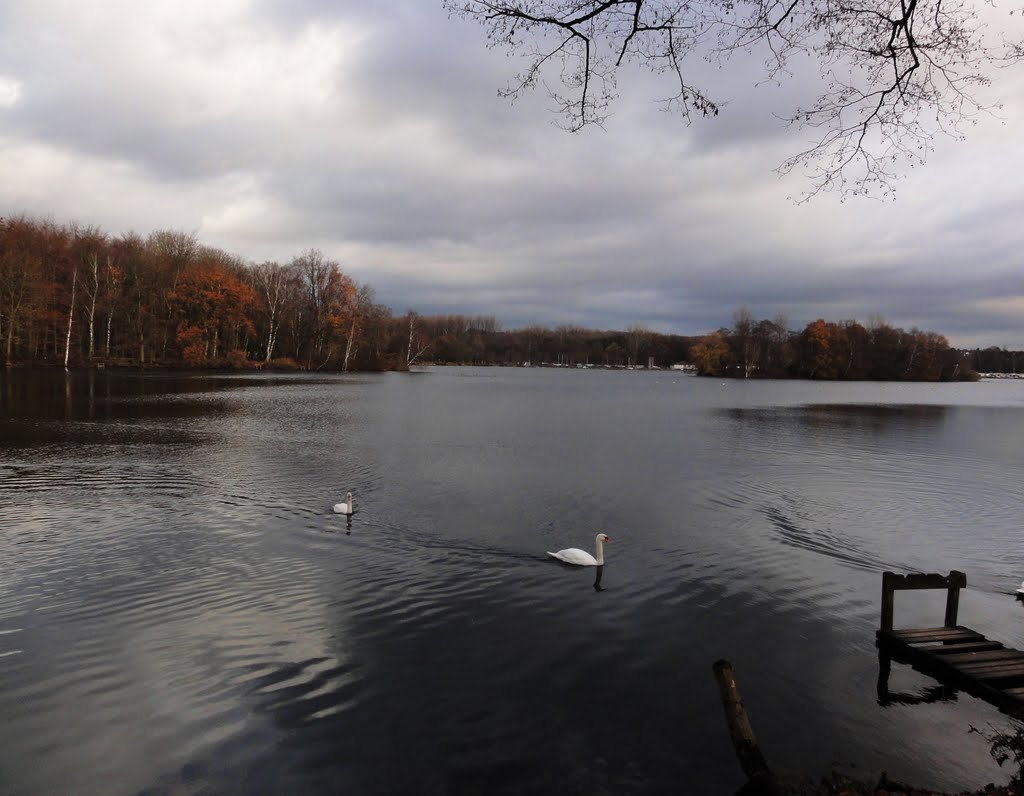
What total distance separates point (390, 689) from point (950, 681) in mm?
6092

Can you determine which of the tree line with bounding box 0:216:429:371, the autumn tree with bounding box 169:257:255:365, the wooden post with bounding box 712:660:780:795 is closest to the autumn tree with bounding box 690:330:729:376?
the tree line with bounding box 0:216:429:371

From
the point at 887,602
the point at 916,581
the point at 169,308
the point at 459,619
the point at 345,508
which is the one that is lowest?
the point at 459,619

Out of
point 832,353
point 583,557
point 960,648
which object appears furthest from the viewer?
point 832,353

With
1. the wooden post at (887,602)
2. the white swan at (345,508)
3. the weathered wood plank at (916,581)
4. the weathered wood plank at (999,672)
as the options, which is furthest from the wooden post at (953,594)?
the white swan at (345,508)

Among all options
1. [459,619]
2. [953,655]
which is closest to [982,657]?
[953,655]

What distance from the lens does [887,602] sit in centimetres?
759

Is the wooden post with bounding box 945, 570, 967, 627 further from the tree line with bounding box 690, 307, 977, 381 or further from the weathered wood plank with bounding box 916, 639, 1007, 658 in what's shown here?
the tree line with bounding box 690, 307, 977, 381

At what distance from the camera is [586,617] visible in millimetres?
8367

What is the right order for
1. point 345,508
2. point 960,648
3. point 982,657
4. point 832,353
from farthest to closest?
point 832,353
point 345,508
point 960,648
point 982,657

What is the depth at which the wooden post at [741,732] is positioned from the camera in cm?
452

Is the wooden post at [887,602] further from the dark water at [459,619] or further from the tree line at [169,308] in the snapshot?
the tree line at [169,308]

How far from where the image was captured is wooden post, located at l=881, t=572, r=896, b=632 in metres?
7.51

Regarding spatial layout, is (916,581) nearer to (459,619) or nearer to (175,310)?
(459,619)

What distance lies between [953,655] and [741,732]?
4.05 metres
